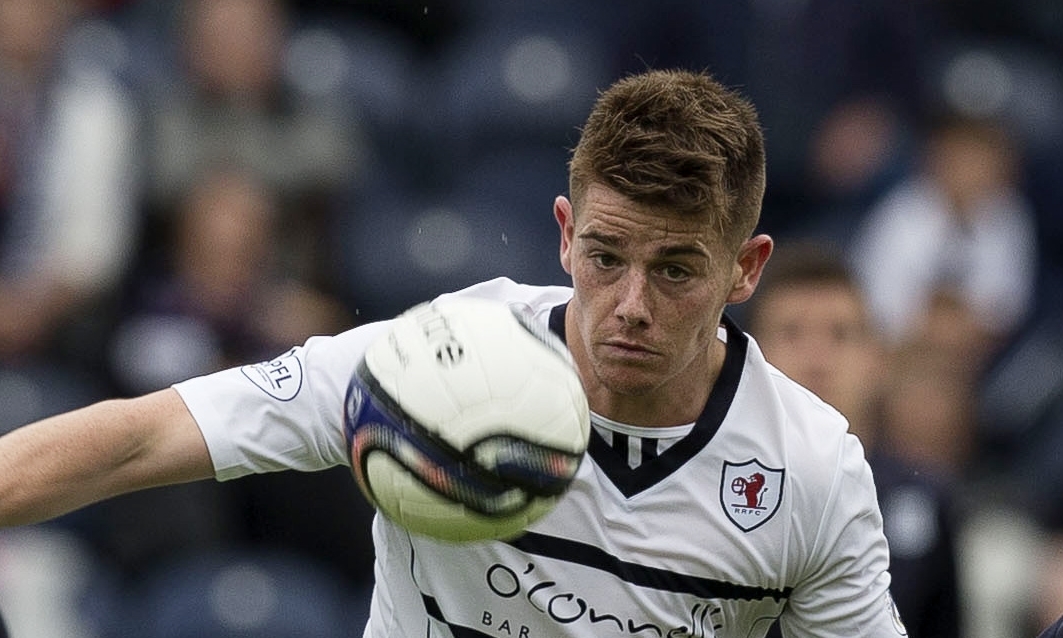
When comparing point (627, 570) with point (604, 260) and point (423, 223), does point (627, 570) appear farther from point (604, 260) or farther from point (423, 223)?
point (423, 223)

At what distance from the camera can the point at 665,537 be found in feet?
14.6

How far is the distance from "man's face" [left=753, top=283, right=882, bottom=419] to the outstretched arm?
2976mm

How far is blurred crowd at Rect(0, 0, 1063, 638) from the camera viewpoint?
772 cm

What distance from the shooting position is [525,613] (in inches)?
174

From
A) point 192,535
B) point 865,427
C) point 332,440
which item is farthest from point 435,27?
point 332,440

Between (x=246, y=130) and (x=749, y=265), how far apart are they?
4.90 metres

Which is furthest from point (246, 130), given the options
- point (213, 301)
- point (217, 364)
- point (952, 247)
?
point (952, 247)

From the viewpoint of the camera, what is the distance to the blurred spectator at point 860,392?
6418 mm

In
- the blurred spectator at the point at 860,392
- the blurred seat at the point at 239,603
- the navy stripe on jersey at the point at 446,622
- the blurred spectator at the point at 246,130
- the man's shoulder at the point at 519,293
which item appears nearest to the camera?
the navy stripe on jersey at the point at 446,622

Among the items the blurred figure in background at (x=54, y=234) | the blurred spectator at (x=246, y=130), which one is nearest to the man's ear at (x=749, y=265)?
the blurred figure in background at (x=54, y=234)

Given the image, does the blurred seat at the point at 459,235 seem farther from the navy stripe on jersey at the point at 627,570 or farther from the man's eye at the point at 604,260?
the man's eye at the point at 604,260

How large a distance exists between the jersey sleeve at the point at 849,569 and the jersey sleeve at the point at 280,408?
1.13 meters

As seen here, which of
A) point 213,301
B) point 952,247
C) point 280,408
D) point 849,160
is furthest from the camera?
point 849,160

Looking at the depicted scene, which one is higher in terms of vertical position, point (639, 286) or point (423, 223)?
point (639, 286)
